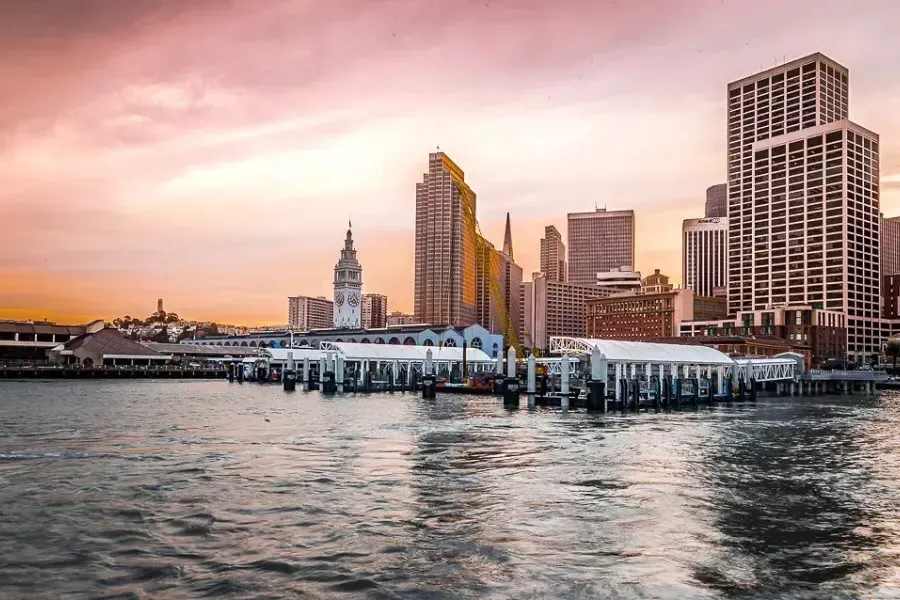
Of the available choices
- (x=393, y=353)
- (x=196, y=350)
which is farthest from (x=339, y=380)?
(x=196, y=350)

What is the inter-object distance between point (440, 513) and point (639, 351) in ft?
208

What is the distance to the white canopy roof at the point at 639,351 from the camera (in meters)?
77.6

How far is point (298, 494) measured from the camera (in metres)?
28.3

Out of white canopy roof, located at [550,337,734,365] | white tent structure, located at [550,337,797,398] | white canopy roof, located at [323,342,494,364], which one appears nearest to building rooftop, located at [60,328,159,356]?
white canopy roof, located at [323,342,494,364]

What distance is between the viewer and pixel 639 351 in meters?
85.0

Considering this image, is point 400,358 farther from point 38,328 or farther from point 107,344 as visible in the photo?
point 38,328

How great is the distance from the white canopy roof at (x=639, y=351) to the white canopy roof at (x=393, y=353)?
29263 mm

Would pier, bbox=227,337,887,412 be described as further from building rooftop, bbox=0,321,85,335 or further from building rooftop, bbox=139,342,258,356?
building rooftop, bbox=0,321,85,335

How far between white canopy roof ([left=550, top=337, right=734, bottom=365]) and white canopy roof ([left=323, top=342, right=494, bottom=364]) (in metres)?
29.3

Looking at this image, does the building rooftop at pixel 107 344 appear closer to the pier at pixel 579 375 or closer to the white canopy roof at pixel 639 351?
the pier at pixel 579 375

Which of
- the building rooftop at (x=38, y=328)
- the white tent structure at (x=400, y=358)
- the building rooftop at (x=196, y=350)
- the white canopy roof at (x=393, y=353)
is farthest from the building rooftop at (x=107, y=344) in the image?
the white canopy roof at (x=393, y=353)

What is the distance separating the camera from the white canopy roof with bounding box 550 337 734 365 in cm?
7762

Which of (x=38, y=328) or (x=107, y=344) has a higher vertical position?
(x=38, y=328)

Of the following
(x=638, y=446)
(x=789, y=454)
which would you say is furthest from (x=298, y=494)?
(x=789, y=454)
